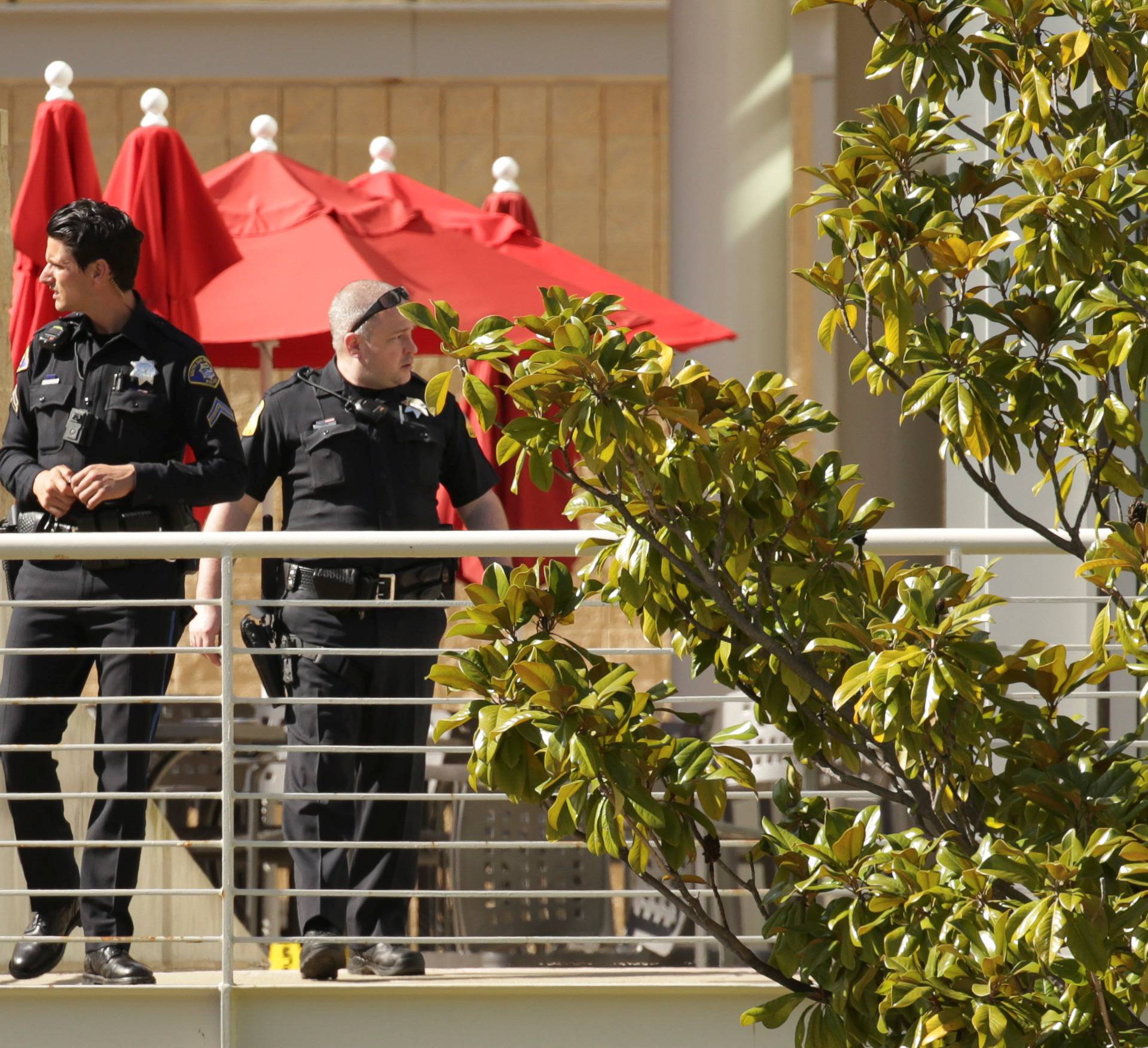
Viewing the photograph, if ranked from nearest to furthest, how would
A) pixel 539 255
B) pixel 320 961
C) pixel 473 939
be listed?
pixel 473 939
pixel 320 961
pixel 539 255

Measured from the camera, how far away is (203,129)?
1022cm

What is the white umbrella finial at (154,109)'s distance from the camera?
6.00 metres

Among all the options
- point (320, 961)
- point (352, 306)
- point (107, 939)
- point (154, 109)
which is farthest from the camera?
point (154, 109)

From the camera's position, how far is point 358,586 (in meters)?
4.63

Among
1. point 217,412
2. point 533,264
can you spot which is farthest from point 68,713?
point 533,264

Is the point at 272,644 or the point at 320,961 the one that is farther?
the point at 272,644

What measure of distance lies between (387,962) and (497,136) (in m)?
6.84

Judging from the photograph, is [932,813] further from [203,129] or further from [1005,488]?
[203,129]

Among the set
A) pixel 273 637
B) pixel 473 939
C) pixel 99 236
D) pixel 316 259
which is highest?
pixel 316 259

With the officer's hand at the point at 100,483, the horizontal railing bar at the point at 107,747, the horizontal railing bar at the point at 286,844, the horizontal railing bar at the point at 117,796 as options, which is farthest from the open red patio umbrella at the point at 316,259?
the horizontal railing bar at the point at 286,844

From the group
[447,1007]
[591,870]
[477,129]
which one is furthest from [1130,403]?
[477,129]

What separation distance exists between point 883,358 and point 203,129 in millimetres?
8346

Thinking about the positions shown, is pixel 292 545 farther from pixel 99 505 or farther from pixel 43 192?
pixel 43 192

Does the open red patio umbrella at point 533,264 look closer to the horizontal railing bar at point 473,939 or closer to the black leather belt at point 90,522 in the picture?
the black leather belt at point 90,522
